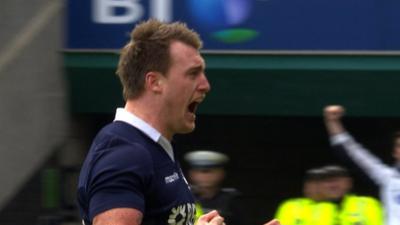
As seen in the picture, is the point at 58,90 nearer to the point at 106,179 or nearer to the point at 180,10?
the point at 180,10

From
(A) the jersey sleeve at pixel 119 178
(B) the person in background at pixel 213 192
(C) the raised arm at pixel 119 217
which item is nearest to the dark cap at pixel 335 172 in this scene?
(B) the person in background at pixel 213 192

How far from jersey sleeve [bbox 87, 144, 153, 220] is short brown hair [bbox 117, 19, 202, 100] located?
0.70ft

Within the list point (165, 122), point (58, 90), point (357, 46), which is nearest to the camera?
point (165, 122)

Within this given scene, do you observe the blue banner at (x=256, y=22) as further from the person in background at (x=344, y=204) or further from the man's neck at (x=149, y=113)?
the man's neck at (x=149, y=113)

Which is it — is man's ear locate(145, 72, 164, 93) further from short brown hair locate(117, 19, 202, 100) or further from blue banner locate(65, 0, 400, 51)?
blue banner locate(65, 0, 400, 51)

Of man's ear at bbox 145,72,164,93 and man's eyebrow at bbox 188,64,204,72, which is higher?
man's eyebrow at bbox 188,64,204,72

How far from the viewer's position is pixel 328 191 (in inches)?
284

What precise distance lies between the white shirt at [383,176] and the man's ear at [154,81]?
4.04m

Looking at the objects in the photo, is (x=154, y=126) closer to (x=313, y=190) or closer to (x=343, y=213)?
(x=343, y=213)

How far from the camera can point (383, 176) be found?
717 cm

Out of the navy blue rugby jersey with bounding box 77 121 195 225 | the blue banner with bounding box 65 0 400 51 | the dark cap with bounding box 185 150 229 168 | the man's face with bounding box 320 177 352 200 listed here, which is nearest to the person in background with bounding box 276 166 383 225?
the man's face with bounding box 320 177 352 200

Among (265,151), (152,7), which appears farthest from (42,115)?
(265,151)

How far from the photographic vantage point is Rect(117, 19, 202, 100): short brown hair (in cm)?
319

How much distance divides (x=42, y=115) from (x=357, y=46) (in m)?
2.73
